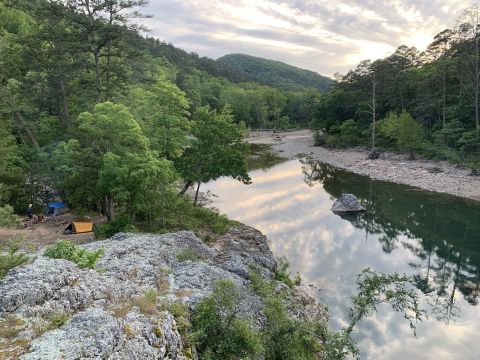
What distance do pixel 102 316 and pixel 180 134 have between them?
1945cm

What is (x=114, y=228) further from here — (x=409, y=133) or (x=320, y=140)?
(x=320, y=140)

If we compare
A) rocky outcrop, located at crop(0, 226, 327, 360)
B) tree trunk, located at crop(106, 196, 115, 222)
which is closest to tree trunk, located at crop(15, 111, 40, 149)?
tree trunk, located at crop(106, 196, 115, 222)

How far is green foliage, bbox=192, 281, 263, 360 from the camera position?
10.7 m

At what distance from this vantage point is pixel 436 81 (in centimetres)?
5888

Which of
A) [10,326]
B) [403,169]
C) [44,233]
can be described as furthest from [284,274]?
[403,169]

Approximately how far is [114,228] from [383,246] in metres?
18.9

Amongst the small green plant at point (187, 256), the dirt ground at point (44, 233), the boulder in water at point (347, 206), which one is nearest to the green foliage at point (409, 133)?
the boulder in water at point (347, 206)

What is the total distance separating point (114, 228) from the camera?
2141cm

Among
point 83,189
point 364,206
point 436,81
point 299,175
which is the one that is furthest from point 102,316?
point 436,81

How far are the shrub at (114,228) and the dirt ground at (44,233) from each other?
56cm

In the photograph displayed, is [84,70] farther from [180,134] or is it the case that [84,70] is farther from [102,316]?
[102,316]

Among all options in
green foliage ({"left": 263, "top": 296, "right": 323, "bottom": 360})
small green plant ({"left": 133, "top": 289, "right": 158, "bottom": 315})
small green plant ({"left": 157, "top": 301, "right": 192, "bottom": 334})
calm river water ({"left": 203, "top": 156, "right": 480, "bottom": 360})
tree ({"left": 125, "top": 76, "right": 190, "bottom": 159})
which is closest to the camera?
small green plant ({"left": 133, "top": 289, "right": 158, "bottom": 315})

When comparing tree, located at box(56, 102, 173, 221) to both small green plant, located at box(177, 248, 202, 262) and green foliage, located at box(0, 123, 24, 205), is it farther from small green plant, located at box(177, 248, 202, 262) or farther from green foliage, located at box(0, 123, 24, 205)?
small green plant, located at box(177, 248, 202, 262)

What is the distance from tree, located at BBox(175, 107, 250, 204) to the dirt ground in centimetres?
719
